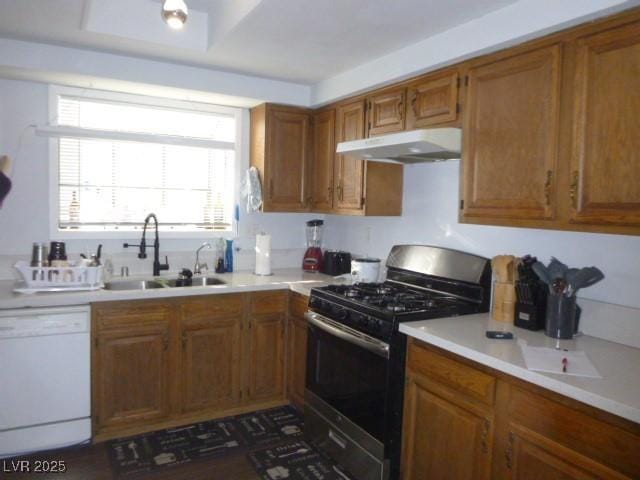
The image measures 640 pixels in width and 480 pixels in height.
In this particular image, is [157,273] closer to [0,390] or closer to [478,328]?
[0,390]

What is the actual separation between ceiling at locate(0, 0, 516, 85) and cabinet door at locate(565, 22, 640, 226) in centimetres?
49

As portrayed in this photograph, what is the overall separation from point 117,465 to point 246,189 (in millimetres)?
2010

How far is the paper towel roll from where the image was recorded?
3543 millimetres

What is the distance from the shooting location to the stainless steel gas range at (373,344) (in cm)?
226

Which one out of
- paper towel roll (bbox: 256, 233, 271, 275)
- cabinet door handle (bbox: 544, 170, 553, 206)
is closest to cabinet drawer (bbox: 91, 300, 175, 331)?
paper towel roll (bbox: 256, 233, 271, 275)

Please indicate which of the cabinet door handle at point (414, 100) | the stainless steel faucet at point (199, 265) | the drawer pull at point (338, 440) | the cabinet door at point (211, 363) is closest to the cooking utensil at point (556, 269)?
the cabinet door handle at point (414, 100)

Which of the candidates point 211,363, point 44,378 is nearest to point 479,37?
point 211,363

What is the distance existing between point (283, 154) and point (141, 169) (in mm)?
1039

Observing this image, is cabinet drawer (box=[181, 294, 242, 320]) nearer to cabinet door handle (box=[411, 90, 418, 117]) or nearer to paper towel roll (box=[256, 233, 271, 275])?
paper towel roll (box=[256, 233, 271, 275])

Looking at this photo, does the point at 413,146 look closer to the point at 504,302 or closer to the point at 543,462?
the point at 504,302

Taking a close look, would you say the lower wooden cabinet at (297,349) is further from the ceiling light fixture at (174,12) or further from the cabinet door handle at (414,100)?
the ceiling light fixture at (174,12)

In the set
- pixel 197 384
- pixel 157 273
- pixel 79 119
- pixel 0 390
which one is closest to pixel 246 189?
pixel 157 273

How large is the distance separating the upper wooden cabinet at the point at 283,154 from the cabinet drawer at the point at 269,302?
0.68m

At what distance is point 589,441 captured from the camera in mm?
1497
